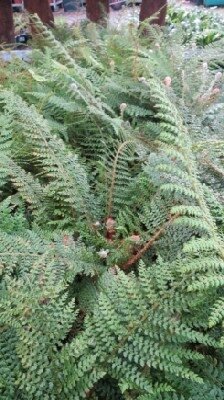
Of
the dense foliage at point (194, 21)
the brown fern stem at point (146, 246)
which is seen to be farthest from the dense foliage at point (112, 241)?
the dense foliage at point (194, 21)

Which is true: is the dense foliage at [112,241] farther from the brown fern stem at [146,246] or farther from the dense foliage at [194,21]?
the dense foliage at [194,21]

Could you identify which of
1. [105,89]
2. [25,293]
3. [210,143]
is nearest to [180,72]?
[105,89]

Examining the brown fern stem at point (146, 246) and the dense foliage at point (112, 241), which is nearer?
the dense foliage at point (112, 241)

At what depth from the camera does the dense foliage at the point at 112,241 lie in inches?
46.7

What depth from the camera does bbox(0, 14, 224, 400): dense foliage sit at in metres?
1.19

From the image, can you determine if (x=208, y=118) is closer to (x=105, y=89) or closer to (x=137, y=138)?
(x=137, y=138)

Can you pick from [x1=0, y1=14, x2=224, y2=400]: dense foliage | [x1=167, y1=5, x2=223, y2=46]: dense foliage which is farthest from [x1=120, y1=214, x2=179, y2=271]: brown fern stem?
[x1=167, y1=5, x2=223, y2=46]: dense foliage

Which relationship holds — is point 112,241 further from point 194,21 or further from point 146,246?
point 194,21

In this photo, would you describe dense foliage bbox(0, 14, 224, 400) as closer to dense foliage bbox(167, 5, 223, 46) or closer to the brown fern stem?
the brown fern stem

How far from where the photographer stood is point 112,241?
157cm

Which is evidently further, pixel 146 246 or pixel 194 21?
pixel 194 21

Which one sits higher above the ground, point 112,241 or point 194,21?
point 112,241

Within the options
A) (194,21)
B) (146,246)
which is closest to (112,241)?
(146,246)

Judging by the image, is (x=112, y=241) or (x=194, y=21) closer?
(x=112, y=241)
